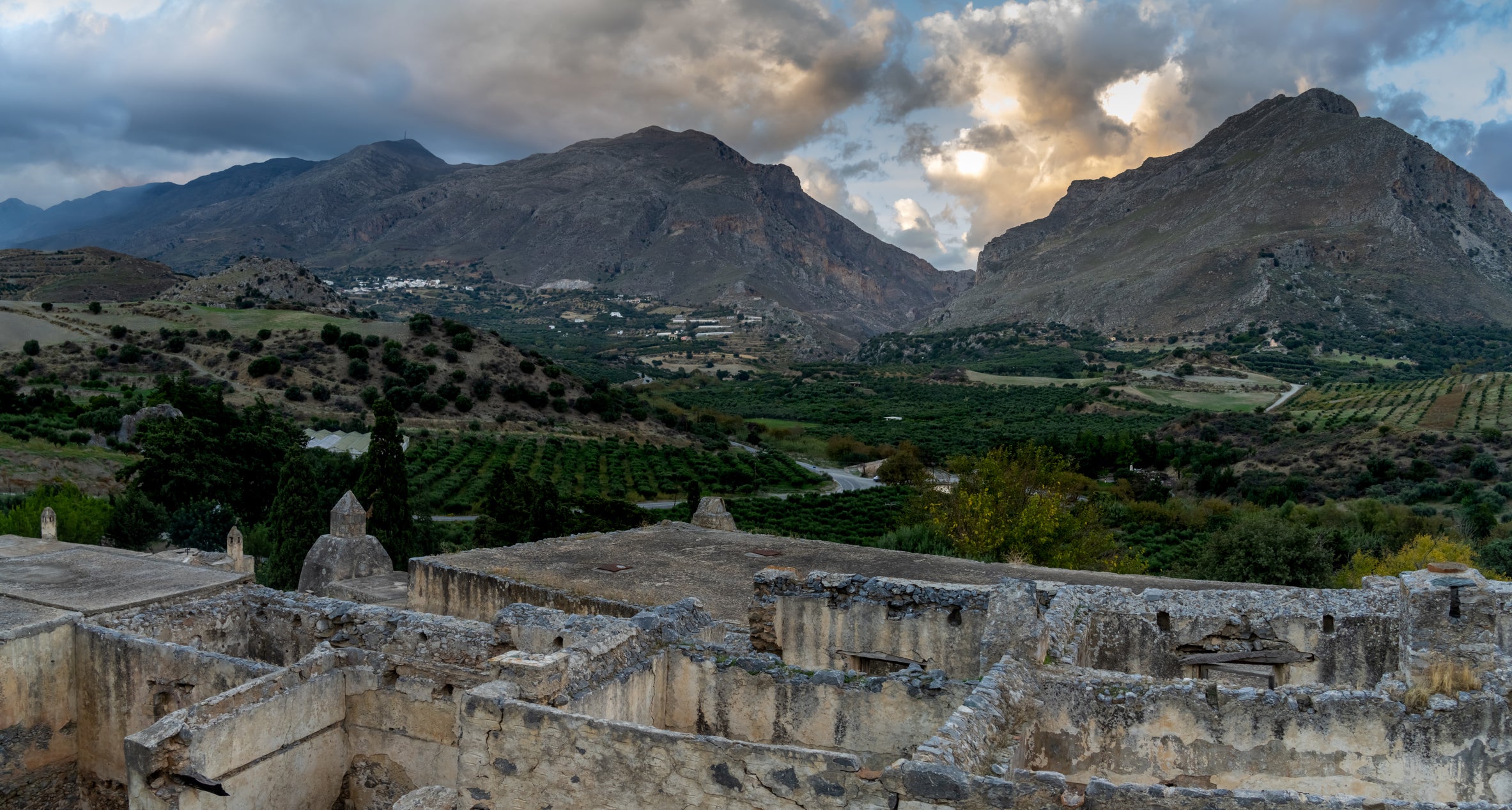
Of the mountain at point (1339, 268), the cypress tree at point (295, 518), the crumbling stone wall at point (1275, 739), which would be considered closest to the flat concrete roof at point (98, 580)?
the crumbling stone wall at point (1275, 739)

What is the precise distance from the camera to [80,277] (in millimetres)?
136125

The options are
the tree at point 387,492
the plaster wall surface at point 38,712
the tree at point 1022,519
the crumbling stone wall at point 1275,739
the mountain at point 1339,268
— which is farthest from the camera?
the mountain at point 1339,268

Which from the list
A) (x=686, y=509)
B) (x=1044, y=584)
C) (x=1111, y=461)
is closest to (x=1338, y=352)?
(x=1111, y=461)

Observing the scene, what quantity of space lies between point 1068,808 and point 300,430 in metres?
59.8

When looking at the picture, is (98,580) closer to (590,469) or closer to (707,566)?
(707,566)

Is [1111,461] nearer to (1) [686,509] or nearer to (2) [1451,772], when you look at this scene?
(1) [686,509]

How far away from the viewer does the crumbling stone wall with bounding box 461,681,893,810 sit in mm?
6340

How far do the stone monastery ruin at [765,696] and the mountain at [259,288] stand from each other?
111 meters

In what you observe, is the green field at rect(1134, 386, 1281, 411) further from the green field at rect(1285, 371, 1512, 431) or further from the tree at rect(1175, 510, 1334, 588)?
the tree at rect(1175, 510, 1334, 588)

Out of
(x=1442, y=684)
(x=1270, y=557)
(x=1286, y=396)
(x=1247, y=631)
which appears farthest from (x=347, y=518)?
(x=1286, y=396)

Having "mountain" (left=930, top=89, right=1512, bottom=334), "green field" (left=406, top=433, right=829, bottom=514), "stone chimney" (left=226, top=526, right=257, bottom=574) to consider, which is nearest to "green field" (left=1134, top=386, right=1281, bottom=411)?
"mountain" (left=930, top=89, right=1512, bottom=334)

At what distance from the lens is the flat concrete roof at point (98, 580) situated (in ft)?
42.4

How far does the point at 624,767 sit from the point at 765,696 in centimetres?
207

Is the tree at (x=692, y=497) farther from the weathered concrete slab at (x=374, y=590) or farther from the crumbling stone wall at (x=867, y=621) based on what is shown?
the crumbling stone wall at (x=867, y=621)
